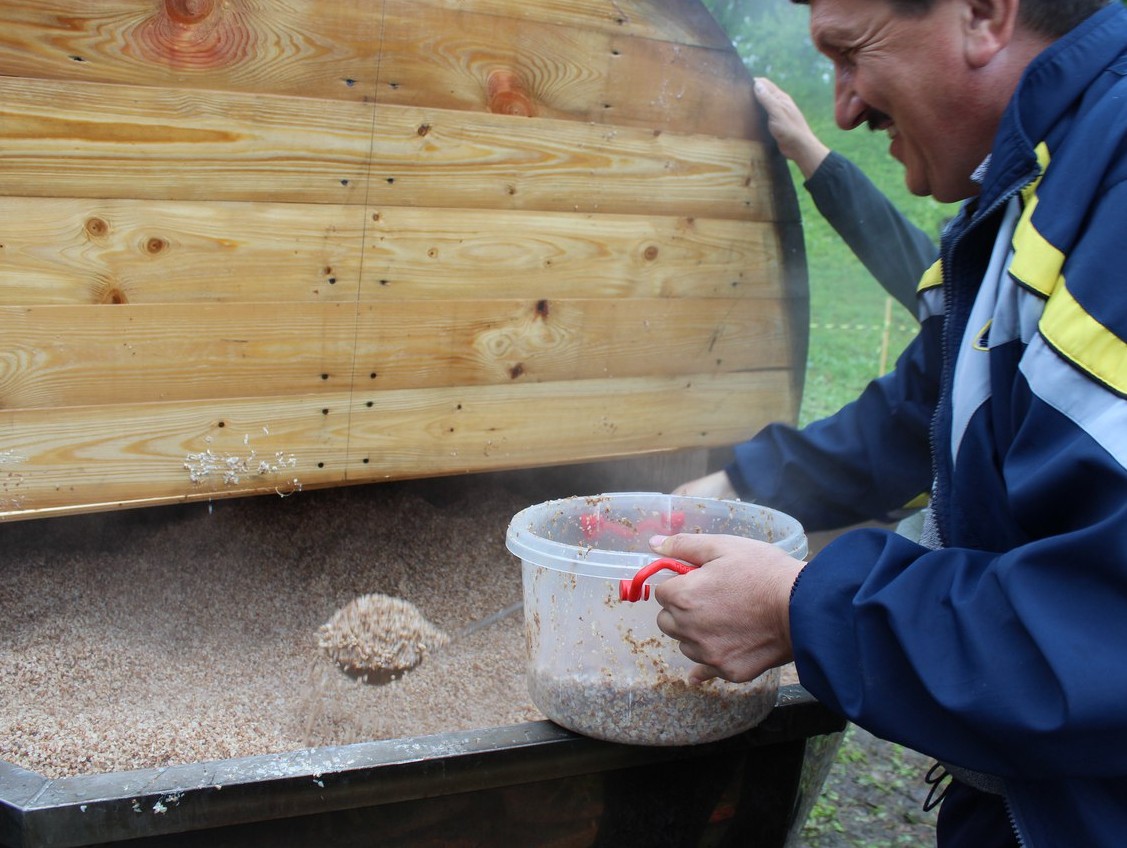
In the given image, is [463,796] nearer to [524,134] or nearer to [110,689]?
[110,689]

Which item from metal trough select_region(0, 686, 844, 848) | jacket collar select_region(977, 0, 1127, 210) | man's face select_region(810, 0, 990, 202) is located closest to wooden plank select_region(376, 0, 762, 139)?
man's face select_region(810, 0, 990, 202)

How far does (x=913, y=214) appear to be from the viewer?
7.20 meters

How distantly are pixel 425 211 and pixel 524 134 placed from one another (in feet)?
0.97

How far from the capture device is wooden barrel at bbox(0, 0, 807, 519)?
175 cm

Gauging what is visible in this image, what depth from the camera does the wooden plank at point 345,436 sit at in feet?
5.92

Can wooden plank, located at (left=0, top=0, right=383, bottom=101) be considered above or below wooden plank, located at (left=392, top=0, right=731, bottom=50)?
below

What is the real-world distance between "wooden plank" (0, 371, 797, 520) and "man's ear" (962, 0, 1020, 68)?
1.27 metres

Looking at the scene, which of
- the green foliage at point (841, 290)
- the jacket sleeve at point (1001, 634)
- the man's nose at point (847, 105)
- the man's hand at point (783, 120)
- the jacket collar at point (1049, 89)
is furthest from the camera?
the green foliage at point (841, 290)

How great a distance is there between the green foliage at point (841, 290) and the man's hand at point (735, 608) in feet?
12.4

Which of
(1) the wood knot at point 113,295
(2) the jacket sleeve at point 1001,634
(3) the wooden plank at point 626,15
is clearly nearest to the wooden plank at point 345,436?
(1) the wood knot at point 113,295

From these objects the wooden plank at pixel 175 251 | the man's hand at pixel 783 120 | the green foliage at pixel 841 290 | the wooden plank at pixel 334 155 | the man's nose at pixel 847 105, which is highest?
the man's nose at pixel 847 105

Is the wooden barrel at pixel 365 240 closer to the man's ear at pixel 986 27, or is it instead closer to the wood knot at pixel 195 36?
the wood knot at pixel 195 36

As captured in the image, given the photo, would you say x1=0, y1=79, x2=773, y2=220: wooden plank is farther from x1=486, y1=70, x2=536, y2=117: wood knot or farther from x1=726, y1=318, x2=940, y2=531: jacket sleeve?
x1=726, y1=318, x2=940, y2=531: jacket sleeve

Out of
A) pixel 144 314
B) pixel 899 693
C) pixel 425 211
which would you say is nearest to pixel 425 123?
pixel 425 211
